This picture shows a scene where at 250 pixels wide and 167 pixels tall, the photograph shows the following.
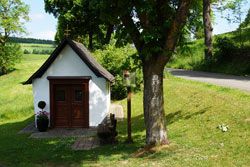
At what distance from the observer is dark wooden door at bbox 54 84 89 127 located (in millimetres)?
16938

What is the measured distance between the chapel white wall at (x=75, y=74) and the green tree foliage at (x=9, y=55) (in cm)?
3762

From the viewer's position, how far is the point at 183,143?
918 cm

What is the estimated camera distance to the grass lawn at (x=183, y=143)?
7484 millimetres

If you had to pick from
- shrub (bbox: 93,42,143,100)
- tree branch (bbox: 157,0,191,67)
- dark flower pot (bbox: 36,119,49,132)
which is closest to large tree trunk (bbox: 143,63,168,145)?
tree branch (bbox: 157,0,191,67)

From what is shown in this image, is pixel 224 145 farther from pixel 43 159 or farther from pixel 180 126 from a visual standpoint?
pixel 43 159

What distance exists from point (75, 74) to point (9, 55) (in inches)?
1575

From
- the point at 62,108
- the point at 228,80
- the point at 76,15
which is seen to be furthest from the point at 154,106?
the point at 76,15

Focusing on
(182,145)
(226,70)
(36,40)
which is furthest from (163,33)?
(36,40)

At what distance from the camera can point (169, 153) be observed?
821 centimetres

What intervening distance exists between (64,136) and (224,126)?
8.67m

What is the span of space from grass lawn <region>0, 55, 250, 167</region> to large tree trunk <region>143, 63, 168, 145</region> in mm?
451

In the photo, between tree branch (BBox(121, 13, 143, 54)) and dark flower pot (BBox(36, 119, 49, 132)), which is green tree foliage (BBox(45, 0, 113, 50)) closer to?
dark flower pot (BBox(36, 119, 49, 132))

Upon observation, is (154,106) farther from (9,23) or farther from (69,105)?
(9,23)

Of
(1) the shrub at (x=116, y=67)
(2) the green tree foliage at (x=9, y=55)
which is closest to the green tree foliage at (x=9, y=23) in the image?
(2) the green tree foliage at (x=9, y=55)
